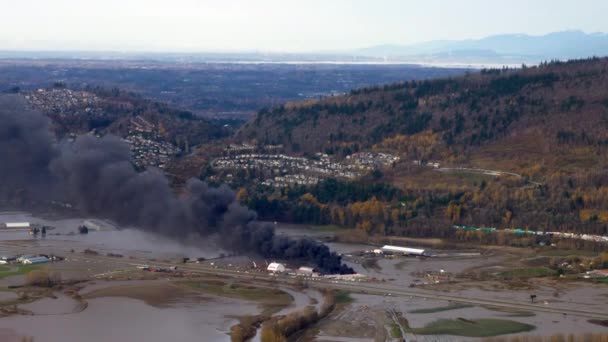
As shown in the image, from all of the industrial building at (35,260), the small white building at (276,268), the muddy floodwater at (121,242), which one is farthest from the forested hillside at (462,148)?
the industrial building at (35,260)

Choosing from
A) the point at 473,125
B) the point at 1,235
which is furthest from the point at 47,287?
the point at 473,125

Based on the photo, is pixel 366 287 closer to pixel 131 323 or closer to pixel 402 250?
pixel 402 250

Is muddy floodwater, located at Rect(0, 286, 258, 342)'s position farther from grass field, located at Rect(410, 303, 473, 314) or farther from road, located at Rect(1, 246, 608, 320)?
grass field, located at Rect(410, 303, 473, 314)

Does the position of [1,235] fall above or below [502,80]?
below

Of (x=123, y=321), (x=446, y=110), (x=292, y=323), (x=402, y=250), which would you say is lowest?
(x=402, y=250)

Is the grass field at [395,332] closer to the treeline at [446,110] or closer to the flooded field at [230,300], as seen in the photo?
the flooded field at [230,300]

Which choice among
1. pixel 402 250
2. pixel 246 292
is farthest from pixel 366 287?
pixel 402 250

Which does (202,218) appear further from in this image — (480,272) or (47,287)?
(480,272)
